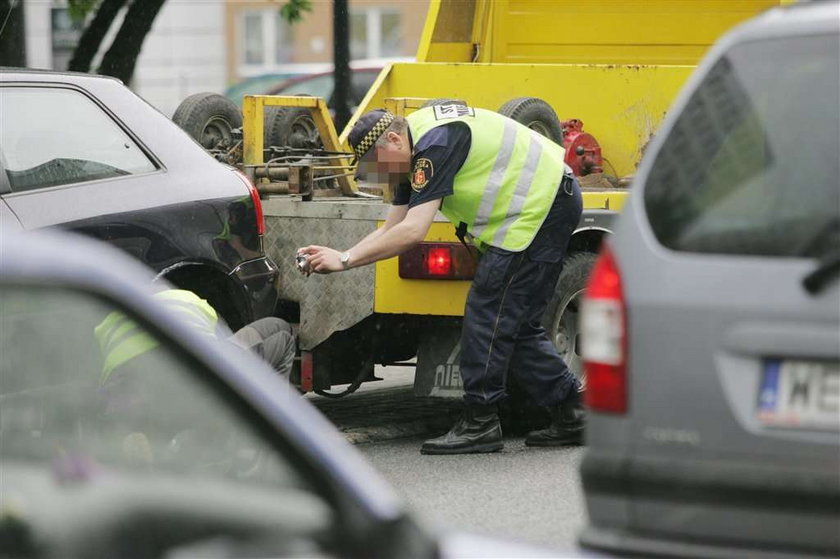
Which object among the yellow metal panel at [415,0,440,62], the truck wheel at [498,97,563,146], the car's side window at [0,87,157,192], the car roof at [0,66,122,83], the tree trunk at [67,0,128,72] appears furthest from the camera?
the tree trunk at [67,0,128,72]

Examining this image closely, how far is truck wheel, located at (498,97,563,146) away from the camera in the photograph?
7590 mm

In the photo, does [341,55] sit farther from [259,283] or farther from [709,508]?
[709,508]

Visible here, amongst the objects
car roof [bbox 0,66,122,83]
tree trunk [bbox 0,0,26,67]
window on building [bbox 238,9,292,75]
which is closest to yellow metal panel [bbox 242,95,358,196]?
car roof [bbox 0,66,122,83]

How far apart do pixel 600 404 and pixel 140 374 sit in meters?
1.36

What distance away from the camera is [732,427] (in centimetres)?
361

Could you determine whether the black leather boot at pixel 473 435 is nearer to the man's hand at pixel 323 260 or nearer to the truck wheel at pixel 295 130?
the man's hand at pixel 323 260

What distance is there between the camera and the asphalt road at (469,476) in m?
5.58

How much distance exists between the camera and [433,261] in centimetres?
686

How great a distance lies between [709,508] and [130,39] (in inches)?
330

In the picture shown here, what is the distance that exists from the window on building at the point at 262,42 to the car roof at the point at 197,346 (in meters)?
37.4

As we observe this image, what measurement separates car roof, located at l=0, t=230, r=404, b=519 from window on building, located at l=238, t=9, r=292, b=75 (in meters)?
37.4

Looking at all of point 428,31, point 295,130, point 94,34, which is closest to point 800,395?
point 295,130

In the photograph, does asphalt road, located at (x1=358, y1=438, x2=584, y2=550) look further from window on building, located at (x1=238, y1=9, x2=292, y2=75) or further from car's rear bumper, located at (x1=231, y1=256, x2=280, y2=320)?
window on building, located at (x1=238, y1=9, x2=292, y2=75)

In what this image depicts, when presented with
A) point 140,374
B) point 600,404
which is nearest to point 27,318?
point 140,374
